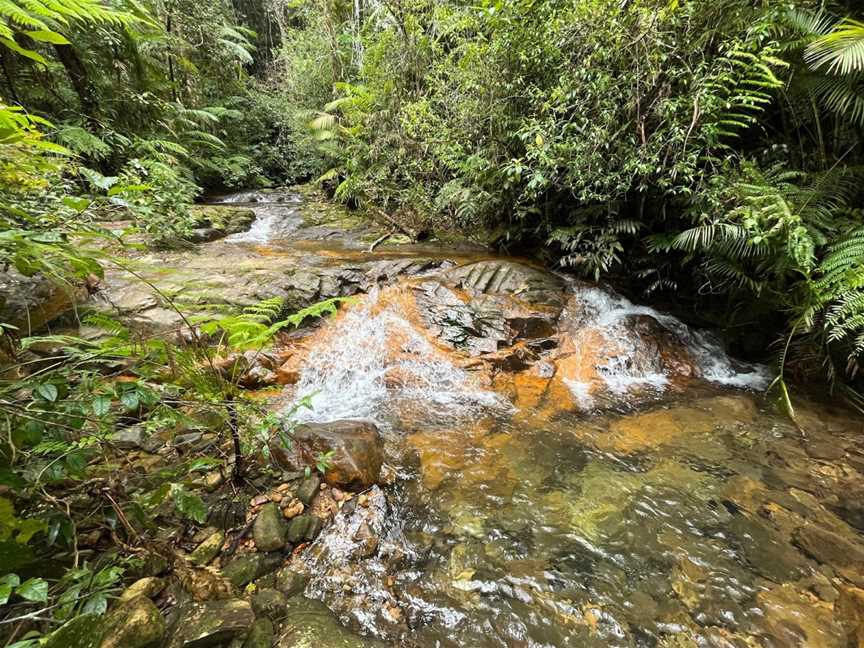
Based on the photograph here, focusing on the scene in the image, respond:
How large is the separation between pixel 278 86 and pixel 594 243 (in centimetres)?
1519

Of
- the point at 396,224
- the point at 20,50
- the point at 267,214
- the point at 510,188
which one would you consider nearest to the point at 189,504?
the point at 20,50

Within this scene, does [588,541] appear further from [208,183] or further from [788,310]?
[208,183]

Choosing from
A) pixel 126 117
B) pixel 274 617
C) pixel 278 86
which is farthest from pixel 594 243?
pixel 278 86

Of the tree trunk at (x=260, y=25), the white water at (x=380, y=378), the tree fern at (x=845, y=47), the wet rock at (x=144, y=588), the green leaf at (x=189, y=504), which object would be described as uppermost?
the tree trunk at (x=260, y=25)

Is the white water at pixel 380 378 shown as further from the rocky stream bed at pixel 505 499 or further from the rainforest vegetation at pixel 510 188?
the rainforest vegetation at pixel 510 188

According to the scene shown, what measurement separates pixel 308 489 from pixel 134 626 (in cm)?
112

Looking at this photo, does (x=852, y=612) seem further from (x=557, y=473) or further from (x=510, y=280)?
(x=510, y=280)

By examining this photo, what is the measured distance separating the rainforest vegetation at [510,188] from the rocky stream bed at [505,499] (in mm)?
406

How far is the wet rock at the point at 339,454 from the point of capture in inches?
105

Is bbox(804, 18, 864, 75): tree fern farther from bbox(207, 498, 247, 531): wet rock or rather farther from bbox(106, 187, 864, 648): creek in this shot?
bbox(207, 498, 247, 531): wet rock

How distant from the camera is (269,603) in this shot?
187 centimetres

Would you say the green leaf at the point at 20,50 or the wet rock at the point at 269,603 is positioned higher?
the green leaf at the point at 20,50

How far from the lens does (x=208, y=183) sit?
1224cm

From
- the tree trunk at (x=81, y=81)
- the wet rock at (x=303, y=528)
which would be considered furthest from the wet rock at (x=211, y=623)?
the tree trunk at (x=81, y=81)
